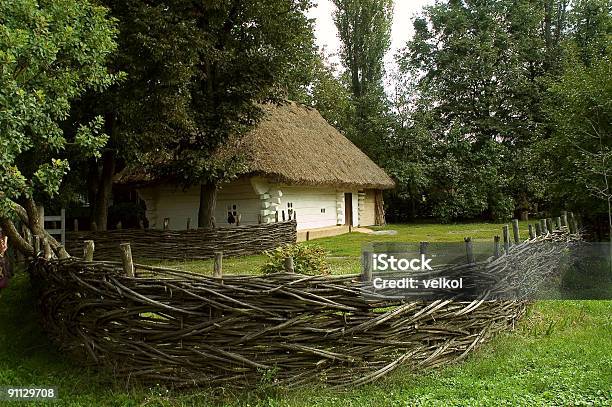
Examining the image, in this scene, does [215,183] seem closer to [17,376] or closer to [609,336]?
[17,376]

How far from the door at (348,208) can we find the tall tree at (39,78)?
50.1 feet

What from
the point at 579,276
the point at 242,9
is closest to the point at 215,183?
the point at 242,9

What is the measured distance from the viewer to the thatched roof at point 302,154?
14.6 metres

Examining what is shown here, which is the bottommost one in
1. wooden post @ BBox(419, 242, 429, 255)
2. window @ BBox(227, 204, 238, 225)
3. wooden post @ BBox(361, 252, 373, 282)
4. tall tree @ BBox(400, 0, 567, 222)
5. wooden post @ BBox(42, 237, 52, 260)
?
wooden post @ BBox(361, 252, 373, 282)

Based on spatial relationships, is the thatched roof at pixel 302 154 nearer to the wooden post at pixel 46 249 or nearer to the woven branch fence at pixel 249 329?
the wooden post at pixel 46 249

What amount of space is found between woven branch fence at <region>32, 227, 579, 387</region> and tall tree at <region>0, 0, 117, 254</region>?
1.30 metres

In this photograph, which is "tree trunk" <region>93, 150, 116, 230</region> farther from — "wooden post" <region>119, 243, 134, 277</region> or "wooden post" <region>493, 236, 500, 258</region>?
"wooden post" <region>493, 236, 500, 258</region>

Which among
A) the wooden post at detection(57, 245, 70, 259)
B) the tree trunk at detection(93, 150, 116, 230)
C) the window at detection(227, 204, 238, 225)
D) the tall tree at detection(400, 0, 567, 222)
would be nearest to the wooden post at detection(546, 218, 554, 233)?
the wooden post at detection(57, 245, 70, 259)

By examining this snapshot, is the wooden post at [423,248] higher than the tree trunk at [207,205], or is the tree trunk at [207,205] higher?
the tree trunk at [207,205]

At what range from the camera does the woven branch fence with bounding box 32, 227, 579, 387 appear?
3732mm

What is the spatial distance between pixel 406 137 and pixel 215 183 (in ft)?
43.0

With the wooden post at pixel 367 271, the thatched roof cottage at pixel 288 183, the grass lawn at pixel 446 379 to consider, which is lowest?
the grass lawn at pixel 446 379

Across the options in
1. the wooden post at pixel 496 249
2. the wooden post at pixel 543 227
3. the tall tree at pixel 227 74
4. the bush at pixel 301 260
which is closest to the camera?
the wooden post at pixel 496 249

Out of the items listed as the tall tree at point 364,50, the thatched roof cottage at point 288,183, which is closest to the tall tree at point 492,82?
the tall tree at point 364,50
